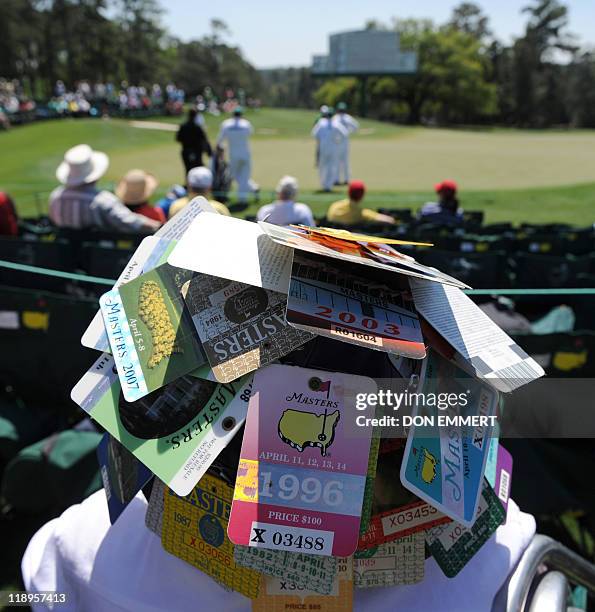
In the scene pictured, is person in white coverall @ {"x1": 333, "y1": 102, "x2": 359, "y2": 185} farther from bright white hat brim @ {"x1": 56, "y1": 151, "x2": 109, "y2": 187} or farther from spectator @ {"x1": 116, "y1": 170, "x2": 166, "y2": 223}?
bright white hat brim @ {"x1": 56, "y1": 151, "x2": 109, "y2": 187}

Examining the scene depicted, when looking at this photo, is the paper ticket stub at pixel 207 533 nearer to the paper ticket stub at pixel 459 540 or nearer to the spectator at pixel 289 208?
the paper ticket stub at pixel 459 540

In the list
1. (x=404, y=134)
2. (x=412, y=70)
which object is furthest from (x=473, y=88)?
(x=404, y=134)

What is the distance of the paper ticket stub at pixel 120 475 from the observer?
109 centimetres

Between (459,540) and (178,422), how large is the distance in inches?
22.5

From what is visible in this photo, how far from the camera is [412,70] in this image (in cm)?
4316

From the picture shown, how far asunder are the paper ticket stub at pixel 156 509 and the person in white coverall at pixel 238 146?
11.1m

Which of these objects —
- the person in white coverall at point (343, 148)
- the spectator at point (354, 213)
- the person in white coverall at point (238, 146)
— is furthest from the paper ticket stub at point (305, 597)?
the person in white coverall at point (343, 148)

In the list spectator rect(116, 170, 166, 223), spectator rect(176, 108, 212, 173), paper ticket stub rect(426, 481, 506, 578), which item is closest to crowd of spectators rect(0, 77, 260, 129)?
spectator rect(176, 108, 212, 173)

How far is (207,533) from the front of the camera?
1.04m

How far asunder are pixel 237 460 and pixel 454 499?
14.6 inches

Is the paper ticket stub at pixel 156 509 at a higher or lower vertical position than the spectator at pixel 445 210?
higher

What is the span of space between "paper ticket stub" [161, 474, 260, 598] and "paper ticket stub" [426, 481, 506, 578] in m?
0.34

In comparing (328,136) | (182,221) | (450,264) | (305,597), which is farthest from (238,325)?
(328,136)

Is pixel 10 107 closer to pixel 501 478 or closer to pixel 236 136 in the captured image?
pixel 236 136
